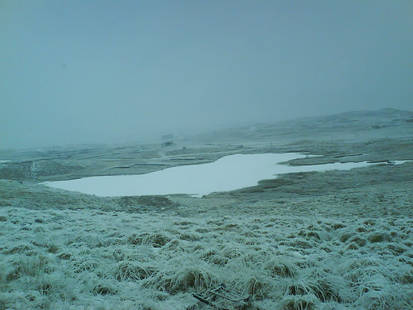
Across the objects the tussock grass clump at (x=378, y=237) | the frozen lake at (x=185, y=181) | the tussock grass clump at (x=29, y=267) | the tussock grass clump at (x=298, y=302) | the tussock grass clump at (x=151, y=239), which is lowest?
the frozen lake at (x=185, y=181)

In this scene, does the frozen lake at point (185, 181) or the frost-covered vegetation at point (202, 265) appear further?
the frozen lake at point (185, 181)

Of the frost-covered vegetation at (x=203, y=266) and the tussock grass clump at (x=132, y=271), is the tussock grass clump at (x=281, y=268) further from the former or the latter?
the tussock grass clump at (x=132, y=271)

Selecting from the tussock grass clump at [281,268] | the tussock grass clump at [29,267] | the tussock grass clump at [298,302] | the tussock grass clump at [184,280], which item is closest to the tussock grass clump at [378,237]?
the tussock grass clump at [281,268]

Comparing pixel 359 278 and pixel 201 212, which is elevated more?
pixel 359 278

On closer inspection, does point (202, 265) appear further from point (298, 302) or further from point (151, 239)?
point (151, 239)

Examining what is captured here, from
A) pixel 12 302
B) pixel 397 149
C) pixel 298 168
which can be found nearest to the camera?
pixel 12 302

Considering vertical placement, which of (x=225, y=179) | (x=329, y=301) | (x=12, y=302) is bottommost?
(x=225, y=179)

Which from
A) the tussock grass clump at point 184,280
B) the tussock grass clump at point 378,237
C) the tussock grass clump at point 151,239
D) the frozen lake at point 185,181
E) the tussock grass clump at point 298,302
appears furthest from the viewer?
the frozen lake at point 185,181

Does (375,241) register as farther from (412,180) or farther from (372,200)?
(412,180)

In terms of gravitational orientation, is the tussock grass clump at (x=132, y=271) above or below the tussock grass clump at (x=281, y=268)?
above

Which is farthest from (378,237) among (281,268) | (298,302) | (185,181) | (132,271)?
(185,181)

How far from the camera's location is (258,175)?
25547mm

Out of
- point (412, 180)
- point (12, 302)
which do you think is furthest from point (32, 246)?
point (412, 180)

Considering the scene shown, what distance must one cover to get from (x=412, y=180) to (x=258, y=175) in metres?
12.3
